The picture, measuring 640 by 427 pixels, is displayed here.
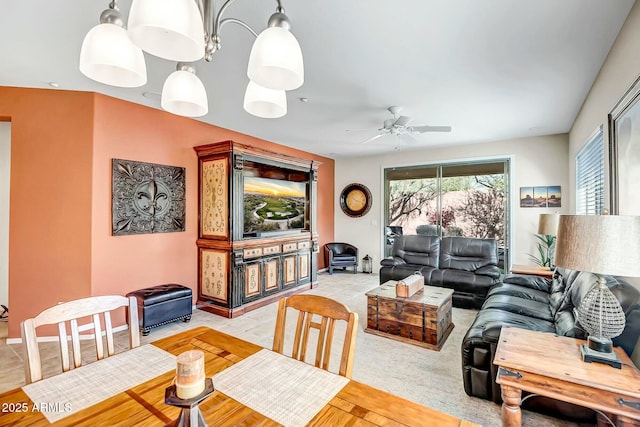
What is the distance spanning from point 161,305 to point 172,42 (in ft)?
10.6

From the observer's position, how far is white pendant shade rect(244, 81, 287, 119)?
1487mm

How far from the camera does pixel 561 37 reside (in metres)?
2.27

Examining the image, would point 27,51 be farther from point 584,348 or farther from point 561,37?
point 584,348

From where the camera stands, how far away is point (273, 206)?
5.04 meters

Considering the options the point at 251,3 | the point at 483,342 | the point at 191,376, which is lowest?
the point at 483,342

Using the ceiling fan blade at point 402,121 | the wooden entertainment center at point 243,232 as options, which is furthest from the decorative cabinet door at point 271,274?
the ceiling fan blade at point 402,121

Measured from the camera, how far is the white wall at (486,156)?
515cm

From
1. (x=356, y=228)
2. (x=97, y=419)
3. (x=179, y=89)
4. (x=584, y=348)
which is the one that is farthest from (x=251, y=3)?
(x=356, y=228)

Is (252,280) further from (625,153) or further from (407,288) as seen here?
(625,153)

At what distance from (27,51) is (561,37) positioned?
423 cm

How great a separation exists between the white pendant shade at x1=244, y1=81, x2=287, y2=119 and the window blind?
10.4ft

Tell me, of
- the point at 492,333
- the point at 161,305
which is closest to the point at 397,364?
the point at 492,333

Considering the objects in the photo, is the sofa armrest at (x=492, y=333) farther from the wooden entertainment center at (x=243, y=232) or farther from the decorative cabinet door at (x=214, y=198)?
the decorative cabinet door at (x=214, y=198)

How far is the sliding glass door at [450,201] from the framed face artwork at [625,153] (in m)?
3.30
